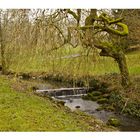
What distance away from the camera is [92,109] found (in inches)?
285

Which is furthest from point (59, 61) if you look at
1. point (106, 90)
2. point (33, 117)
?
point (106, 90)

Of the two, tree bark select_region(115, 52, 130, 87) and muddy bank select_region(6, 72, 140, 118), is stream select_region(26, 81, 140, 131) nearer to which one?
muddy bank select_region(6, 72, 140, 118)

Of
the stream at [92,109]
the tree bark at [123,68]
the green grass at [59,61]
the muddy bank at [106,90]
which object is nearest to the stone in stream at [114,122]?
the stream at [92,109]

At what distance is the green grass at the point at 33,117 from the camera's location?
4.86m

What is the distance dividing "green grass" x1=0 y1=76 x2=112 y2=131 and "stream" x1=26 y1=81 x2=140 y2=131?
0.76 metres

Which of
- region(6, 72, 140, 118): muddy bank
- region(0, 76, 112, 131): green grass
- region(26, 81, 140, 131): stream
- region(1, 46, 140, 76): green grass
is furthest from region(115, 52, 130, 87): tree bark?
region(0, 76, 112, 131): green grass

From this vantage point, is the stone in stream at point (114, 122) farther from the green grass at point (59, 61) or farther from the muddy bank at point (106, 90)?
the green grass at point (59, 61)

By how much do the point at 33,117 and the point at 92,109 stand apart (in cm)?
218

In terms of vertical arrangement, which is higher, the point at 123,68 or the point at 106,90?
the point at 123,68

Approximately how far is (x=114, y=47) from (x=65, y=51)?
51.3 inches

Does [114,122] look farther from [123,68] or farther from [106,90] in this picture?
[106,90]

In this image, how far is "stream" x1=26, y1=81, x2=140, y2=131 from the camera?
20.6 ft

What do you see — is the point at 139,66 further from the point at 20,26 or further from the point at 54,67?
the point at 20,26
